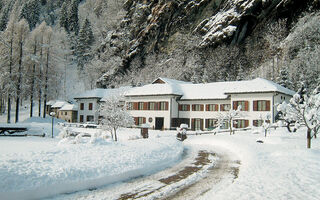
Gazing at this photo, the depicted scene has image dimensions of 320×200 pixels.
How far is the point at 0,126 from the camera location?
27344 millimetres

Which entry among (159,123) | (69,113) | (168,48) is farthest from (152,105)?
(168,48)

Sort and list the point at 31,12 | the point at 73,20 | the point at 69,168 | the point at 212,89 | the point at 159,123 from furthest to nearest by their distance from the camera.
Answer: the point at 31,12
the point at 73,20
the point at 159,123
the point at 212,89
the point at 69,168

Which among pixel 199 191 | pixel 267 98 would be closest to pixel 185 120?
pixel 267 98

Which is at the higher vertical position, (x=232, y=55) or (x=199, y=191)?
(x=232, y=55)

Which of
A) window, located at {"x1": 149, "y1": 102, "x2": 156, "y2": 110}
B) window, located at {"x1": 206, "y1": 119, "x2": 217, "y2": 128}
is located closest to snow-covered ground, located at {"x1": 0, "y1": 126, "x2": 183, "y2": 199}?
window, located at {"x1": 206, "y1": 119, "x2": 217, "y2": 128}

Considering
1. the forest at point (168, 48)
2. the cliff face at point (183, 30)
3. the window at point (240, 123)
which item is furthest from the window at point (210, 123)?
the cliff face at point (183, 30)

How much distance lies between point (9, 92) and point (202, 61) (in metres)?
45.2

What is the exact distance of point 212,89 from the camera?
39.7m

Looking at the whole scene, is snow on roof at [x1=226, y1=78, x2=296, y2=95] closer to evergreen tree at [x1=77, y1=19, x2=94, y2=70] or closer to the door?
the door

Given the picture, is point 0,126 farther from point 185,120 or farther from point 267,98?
point 267,98

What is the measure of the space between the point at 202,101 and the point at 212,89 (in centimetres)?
264

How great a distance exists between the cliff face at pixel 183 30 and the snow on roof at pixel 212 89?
852 inches

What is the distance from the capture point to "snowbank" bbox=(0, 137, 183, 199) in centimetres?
791

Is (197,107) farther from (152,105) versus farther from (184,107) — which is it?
(152,105)
